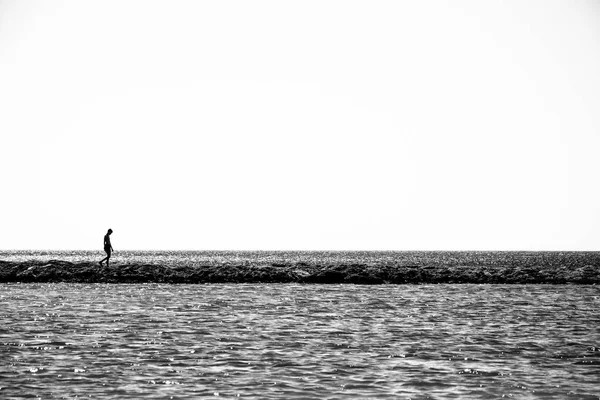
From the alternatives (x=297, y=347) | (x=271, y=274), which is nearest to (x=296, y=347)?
(x=297, y=347)

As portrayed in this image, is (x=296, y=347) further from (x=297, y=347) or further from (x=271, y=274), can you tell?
(x=271, y=274)

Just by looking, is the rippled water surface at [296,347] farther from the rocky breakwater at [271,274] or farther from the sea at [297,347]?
the rocky breakwater at [271,274]

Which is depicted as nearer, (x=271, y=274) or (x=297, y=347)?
(x=297, y=347)

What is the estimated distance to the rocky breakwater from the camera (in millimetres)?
52219

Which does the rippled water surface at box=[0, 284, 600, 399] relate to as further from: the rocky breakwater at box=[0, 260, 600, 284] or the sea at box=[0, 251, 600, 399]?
the rocky breakwater at box=[0, 260, 600, 284]

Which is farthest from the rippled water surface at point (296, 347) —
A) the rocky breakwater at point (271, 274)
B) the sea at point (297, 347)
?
the rocky breakwater at point (271, 274)

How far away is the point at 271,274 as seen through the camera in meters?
54.2

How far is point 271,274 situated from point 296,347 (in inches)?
1265

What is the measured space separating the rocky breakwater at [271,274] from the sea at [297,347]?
1203 cm

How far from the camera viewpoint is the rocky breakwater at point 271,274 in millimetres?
52219

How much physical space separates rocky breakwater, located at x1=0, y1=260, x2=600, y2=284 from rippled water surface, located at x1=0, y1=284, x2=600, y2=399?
39.7ft

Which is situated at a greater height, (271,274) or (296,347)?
(271,274)

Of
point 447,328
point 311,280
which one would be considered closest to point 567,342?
point 447,328

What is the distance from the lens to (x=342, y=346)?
886 inches
